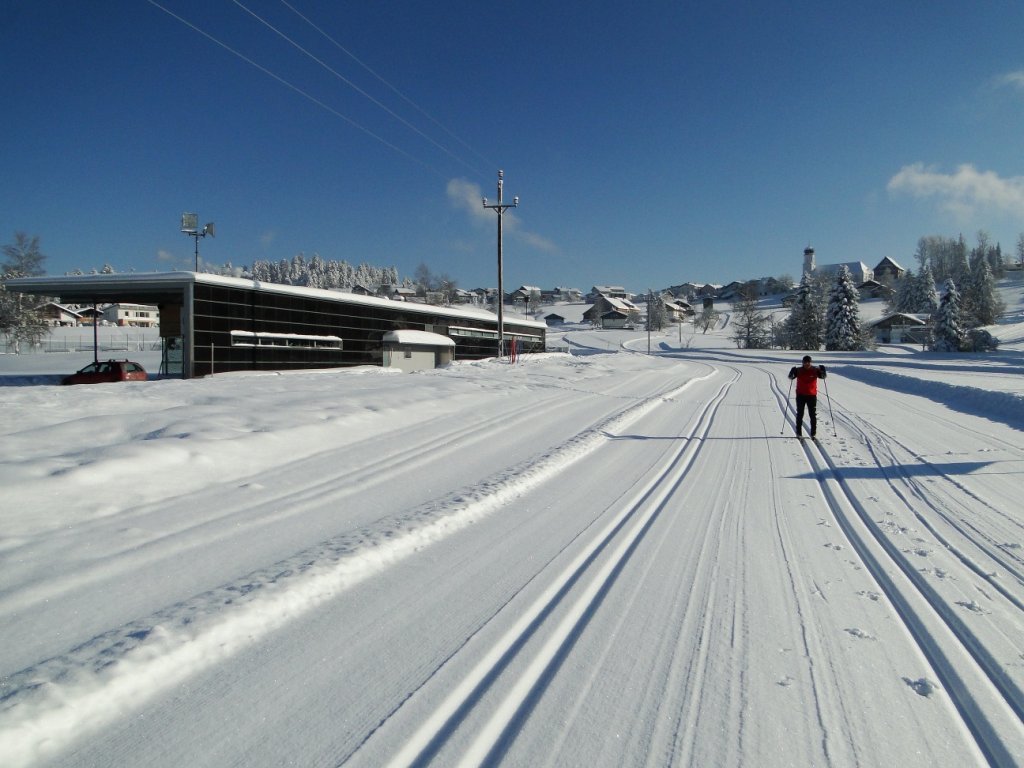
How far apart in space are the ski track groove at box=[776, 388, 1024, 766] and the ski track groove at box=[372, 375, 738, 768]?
1910 millimetres

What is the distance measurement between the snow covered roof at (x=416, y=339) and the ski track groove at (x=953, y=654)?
3152 cm

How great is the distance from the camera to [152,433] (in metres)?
8.07

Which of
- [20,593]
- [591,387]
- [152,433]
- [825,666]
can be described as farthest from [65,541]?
[591,387]

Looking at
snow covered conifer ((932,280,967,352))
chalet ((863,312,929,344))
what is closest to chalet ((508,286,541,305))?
chalet ((863,312,929,344))

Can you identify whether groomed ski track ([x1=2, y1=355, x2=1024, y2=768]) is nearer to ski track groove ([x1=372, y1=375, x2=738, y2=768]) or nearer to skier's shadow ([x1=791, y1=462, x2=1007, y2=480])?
ski track groove ([x1=372, y1=375, x2=738, y2=768])

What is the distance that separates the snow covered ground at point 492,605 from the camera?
2594 millimetres

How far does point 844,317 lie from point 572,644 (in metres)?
73.8

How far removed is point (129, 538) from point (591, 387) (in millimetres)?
16433

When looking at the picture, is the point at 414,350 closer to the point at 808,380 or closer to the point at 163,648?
the point at 808,380

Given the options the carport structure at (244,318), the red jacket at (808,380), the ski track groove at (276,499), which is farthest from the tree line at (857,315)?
the ski track groove at (276,499)

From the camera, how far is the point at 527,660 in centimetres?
315

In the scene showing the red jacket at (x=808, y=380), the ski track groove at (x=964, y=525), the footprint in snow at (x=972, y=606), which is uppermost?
the red jacket at (x=808, y=380)

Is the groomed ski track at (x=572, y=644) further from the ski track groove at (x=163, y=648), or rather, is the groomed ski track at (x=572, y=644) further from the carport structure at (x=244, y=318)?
the carport structure at (x=244, y=318)

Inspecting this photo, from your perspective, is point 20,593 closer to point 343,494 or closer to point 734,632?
point 343,494
